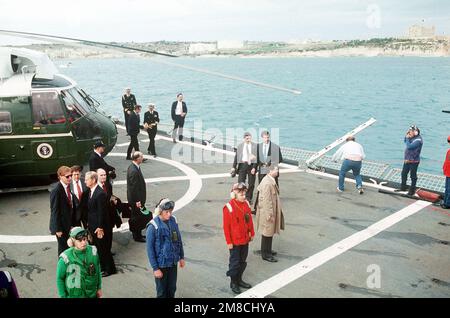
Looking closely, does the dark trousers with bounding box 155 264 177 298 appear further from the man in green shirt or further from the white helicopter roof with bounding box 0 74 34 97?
the white helicopter roof with bounding box 0 74 34 97

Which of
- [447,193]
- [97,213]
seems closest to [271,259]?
[97,213]

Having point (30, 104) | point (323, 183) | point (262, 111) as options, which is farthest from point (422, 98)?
point (30, 104)

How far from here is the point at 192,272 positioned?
723cm

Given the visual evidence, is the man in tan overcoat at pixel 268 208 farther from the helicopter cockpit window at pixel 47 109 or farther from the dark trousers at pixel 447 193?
the helicopter cockpit window at pixel 47 109

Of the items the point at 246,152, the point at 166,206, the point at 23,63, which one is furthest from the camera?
the point at 23,63

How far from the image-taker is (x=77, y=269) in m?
5.02

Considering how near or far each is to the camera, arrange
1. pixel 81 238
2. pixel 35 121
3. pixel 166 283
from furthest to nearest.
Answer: pixel 35 121 < pixel 166 283 < pixel 81 238

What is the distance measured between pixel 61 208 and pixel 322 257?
4.69 meters

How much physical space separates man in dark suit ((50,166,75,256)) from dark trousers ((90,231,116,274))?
48 cm

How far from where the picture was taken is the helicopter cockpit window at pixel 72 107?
35.7 ft

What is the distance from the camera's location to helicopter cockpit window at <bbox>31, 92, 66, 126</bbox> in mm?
10555

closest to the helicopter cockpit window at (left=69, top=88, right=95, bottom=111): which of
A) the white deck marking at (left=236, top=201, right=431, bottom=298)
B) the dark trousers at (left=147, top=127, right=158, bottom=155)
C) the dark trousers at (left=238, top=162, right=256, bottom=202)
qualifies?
the dark trousers at (left=147, top=127, right=158, bottom=155)

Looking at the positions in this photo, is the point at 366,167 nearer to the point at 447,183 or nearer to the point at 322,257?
the point at 447,183
